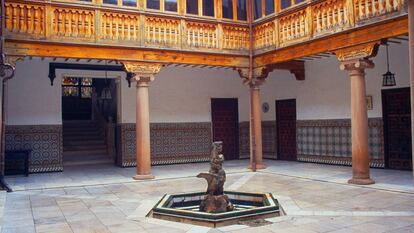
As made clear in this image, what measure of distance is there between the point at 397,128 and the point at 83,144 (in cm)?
1129

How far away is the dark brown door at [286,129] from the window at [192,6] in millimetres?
5337

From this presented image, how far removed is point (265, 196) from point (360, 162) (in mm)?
3201

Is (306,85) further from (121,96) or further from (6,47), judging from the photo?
(6,47)

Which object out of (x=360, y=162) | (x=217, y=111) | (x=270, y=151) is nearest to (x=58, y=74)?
(x=217, y=111)

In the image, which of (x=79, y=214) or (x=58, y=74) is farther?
(x=58, y=74)

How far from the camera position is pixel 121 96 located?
44.9 feet

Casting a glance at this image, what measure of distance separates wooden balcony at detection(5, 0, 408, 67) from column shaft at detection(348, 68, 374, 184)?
3.51 ft

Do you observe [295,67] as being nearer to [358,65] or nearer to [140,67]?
[358,65]

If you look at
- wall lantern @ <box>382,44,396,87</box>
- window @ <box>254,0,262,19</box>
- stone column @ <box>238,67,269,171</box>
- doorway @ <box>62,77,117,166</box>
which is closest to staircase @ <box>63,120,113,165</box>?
doorway @ <box>62,77,117,166</box>

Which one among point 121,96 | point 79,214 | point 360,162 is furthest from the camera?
point 121,96

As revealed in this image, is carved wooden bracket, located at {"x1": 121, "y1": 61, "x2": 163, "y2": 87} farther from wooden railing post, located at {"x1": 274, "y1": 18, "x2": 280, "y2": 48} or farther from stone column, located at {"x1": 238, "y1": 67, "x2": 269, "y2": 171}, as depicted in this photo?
wooden railing post, located at {"x1": 274, "y1": 18, "x2": 280, "y2": 48}

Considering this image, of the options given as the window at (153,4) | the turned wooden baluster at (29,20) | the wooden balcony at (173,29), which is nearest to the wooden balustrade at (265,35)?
the wooden balcony at (173,29)

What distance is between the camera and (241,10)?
12.3m

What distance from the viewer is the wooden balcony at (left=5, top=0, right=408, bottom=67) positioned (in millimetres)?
9297
